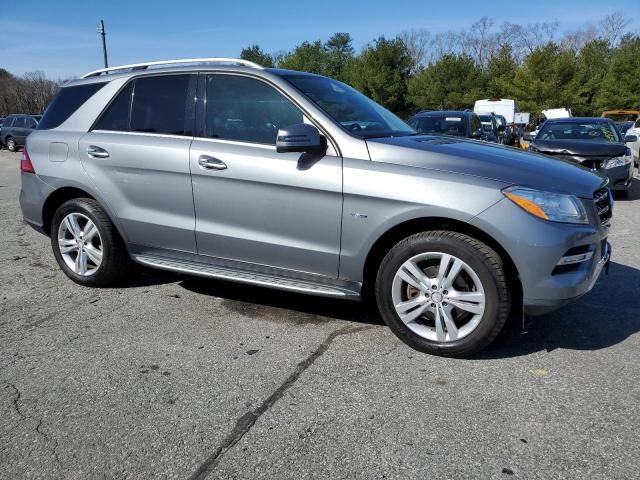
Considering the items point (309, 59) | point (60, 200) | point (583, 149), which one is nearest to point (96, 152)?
point (60, 200)

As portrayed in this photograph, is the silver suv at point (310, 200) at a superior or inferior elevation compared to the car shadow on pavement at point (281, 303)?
superior

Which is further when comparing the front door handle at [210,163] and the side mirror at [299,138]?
the front door handle at [210,163]

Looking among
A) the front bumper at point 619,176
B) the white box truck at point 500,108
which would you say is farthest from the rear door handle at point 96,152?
the white box truck at point 500,108

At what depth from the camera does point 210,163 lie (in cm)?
384

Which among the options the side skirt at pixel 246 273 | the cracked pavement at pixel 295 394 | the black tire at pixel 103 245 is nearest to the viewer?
the cracked pavement at pixel 295 394

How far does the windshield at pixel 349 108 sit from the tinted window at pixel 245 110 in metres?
0.19

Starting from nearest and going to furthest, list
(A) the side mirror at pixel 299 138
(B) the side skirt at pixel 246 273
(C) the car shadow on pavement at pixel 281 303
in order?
(A) the side mirror at pixel 299 138, (B) the side skirt at pixel 246 273, (C) the car shadow on pavement at pixel 281 303

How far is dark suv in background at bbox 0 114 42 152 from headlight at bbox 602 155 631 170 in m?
25.8

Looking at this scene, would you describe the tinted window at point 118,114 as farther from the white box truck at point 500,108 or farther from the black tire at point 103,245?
the white box truck at point 500,108

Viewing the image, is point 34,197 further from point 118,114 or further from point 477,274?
point 477,274

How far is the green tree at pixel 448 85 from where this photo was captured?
4894 centimetres

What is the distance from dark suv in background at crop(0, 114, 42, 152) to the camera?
26.7 m

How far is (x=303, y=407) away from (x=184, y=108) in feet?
8.05

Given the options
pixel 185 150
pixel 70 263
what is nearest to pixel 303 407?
pixel 185 150
